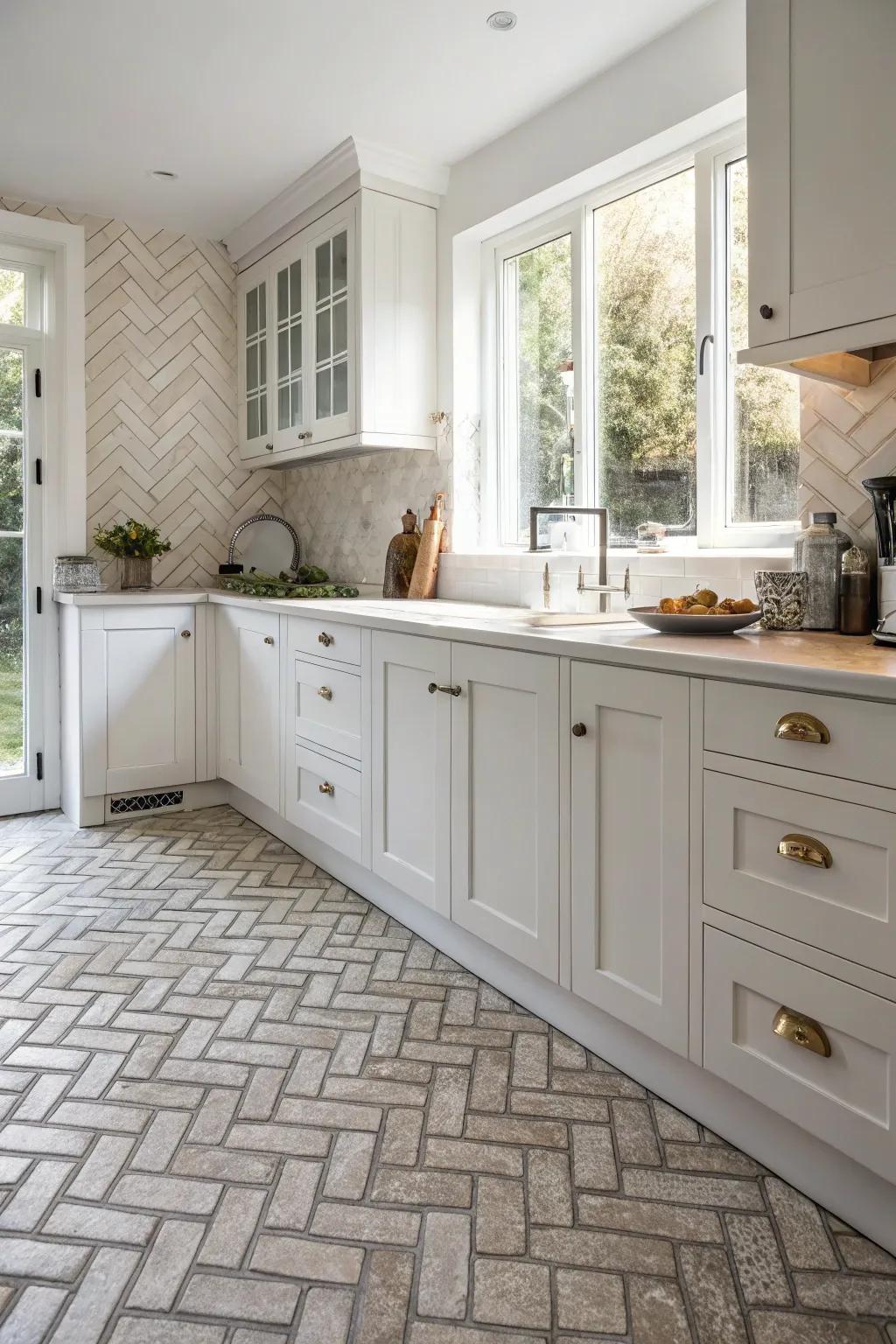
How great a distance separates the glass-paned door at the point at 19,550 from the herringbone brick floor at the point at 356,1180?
5.23 ft

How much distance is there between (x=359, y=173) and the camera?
3.23 meters

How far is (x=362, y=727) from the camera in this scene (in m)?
2.70

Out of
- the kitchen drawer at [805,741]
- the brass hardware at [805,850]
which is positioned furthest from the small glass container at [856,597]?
the brass hardware at [805,850]

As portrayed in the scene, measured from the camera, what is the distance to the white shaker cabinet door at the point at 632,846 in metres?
1.65

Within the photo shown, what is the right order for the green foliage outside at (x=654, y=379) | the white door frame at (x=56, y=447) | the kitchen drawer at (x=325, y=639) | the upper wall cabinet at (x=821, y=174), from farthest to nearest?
the white door frame at (x=56, y=447)
the kitchen drawer at (x=325, y=639)
the green foliage outside at (x=654, y=379)
the upper wall cabinet at (x=821, y=174)

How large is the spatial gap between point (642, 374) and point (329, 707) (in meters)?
1.43

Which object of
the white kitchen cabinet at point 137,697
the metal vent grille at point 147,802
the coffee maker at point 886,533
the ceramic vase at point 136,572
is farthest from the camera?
the ceramic vase at point 136,572

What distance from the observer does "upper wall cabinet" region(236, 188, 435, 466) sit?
3.31 metres

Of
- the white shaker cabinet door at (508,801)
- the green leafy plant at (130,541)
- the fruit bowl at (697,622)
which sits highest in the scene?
the green leafy plant at (130,541)

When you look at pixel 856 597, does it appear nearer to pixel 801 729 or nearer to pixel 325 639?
pixel 801 729

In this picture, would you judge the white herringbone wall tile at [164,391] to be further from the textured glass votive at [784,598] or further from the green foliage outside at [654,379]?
the textured glass votive at [784,598]

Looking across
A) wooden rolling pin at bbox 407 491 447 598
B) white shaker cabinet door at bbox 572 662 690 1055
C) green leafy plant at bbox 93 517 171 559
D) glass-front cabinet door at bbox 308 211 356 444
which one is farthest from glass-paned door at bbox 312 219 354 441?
white shaker cabinet door at bbox 572 662 690 1055

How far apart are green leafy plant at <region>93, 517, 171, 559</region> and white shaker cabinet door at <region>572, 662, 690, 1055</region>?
8.78ft

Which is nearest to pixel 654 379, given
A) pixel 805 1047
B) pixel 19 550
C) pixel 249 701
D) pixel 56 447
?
pixel 249 701
